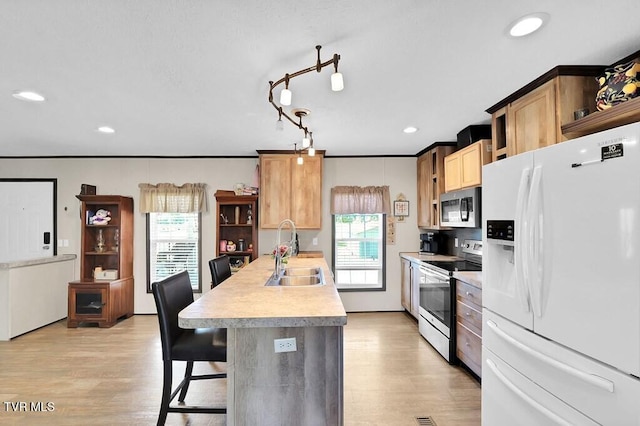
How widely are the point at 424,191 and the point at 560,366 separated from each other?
3549mm

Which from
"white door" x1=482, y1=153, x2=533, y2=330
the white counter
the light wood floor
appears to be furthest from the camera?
the white counter

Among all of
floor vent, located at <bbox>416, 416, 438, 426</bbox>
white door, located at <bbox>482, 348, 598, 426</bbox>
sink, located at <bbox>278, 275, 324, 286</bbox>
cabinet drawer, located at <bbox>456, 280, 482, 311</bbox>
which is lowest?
floor vent, located at <bbox>416, 416, 438, 426</bbox>

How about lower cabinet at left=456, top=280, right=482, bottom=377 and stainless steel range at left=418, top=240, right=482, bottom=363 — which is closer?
lower cabinet at left=456, top=280, right=482, bottom=377

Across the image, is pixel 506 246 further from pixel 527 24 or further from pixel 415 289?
pixel 415 289

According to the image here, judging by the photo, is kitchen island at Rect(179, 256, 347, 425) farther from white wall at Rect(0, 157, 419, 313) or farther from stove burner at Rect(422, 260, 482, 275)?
white wall at Rect(0, 157, 419, 313)

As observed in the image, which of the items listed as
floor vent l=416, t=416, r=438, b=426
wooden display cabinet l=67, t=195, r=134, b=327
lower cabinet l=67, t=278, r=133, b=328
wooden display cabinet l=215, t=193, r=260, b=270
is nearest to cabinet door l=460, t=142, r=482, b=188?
floor vent l=416, t=416, r=438, b=426

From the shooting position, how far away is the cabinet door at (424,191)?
4.68 meters

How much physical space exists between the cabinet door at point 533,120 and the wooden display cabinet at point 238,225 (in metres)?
3.25

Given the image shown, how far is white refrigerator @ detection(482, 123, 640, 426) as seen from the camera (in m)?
1.20

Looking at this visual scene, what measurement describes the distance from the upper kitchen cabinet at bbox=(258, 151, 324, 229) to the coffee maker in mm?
1575

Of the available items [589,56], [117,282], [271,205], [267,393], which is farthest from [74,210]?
[589,56]

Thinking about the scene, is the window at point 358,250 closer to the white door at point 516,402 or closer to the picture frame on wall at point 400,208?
the picture frame on wall at point 400,208

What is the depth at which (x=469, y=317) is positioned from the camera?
2.91 m

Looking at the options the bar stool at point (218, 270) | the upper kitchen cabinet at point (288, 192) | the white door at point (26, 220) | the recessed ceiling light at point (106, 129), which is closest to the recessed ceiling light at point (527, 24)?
the bar stool at point (218, 270)
